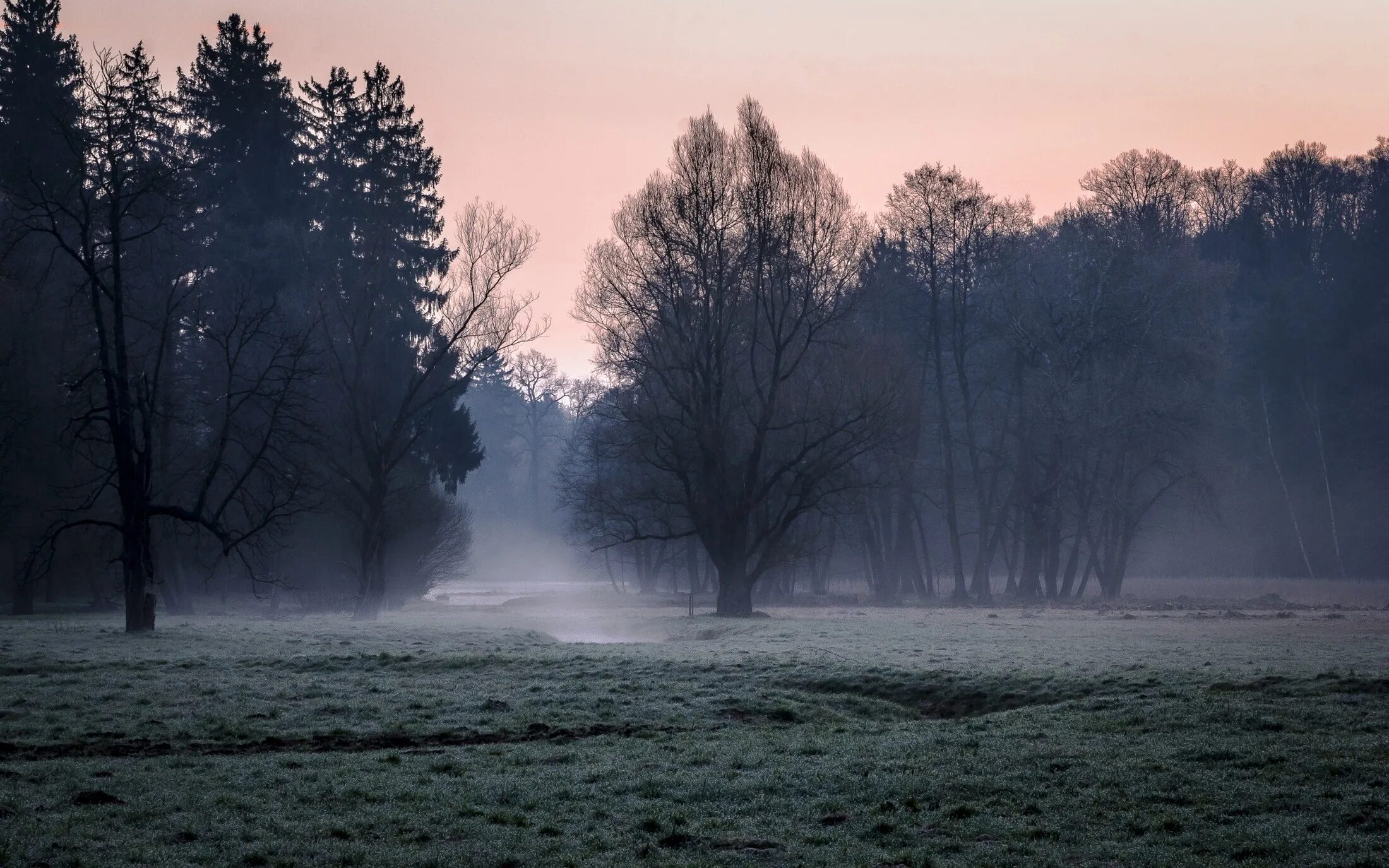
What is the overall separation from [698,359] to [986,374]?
69.7ft

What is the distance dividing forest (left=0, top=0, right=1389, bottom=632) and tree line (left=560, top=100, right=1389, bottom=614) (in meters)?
0.19

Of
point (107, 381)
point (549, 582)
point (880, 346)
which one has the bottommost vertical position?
point (549, 582)

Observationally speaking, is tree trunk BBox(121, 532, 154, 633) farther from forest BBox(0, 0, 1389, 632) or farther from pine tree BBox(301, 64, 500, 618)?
pine tree BBox(301, 64, 500, 618)

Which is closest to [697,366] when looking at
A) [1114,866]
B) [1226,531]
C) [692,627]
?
[692,627]

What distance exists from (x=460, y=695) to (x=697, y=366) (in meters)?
23.4

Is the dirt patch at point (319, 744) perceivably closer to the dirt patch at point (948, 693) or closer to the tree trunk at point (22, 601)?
the dirt patch at point (948, 693)

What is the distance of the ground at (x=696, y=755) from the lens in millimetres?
9734

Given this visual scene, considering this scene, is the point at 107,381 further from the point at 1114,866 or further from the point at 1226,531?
the point at 1226,531

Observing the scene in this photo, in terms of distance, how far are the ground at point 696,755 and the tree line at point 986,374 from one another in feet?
59.1

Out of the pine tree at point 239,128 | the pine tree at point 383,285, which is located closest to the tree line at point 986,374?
the pine tree at point 383,285

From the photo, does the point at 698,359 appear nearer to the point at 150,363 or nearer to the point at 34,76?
the point at 150,363

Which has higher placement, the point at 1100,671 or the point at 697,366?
the point at 697,366

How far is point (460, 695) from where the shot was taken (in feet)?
61.4

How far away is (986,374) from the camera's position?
185 ft
